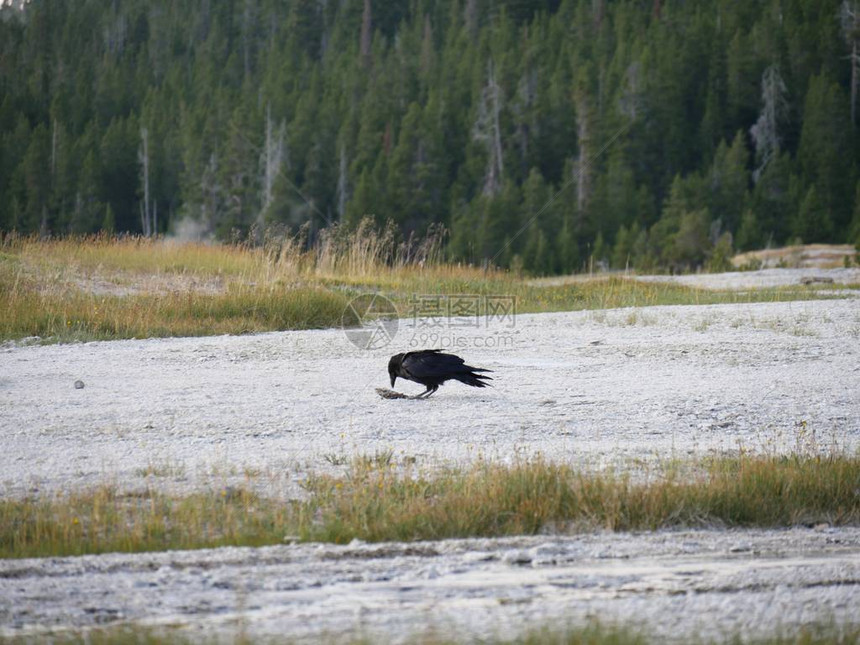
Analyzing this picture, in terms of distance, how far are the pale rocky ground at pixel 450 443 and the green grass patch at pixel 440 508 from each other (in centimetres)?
25

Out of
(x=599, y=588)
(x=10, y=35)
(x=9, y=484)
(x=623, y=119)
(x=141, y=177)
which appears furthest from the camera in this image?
(x=10, y=35)

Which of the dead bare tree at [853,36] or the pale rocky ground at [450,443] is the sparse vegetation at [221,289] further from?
the dead bare tree at [853,36]

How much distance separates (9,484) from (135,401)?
104 inches

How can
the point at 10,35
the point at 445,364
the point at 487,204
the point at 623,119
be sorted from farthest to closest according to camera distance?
the point at 10,35 < the point at 623,119 < the point at 487,204 < the point at 445,364

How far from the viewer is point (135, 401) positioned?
921 cm

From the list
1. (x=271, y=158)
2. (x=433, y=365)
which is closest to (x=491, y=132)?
(x=271, y=158)

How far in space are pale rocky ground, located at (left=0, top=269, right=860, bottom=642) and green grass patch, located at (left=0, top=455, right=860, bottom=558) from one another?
0.82ft

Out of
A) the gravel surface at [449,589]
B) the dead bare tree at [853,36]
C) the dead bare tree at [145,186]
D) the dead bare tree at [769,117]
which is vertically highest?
the dead bare tree at [853,36]

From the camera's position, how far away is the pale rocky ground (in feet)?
14.7

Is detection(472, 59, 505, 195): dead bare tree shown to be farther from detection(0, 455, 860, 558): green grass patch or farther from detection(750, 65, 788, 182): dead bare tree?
detection(0, 455, 860, 558): green grass patch

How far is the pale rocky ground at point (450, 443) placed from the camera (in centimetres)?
447

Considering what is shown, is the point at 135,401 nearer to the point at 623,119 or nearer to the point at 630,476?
the point at 630,476

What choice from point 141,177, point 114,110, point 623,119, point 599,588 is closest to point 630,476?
point 599,588

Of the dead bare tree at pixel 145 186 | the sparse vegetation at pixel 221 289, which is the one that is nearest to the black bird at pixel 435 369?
the sparse vegetation at pixel 221 289
